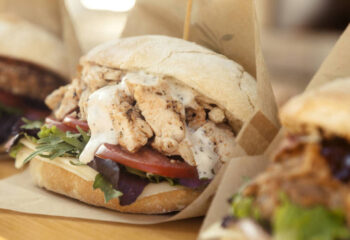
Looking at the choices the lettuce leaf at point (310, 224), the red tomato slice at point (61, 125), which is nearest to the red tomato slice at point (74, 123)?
the red tomato slice at point (61, 125)

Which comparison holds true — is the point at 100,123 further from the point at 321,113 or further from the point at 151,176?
the point at 321,113

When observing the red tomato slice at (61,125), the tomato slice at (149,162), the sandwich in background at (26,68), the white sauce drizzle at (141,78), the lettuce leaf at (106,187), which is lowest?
the sandwich in background at (26,68)

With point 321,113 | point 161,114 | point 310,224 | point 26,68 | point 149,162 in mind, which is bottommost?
point 26,68

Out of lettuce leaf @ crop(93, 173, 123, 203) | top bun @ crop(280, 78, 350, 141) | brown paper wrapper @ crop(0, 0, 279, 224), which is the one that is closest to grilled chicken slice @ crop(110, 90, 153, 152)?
lettuce leaf @ crop(93, 173, 123, 203)

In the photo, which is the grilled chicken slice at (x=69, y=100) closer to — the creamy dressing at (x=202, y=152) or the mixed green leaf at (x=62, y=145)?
the mixed green leaf at (x=62, y=145)

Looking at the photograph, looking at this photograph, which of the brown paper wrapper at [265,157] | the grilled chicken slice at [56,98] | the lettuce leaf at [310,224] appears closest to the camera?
the lettuce leaf at [310,224]

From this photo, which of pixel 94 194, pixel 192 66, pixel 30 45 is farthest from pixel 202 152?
pixel 30 45

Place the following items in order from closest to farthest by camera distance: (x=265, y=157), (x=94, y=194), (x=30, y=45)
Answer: (x=265, y=157)
(x=94, y=194)
(x=30, y=45)

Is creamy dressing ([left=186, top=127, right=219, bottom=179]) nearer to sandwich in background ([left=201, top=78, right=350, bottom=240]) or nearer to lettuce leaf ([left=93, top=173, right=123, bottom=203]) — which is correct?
lettuce leaf ([left=93, top=173, right=123, bottom=203])
